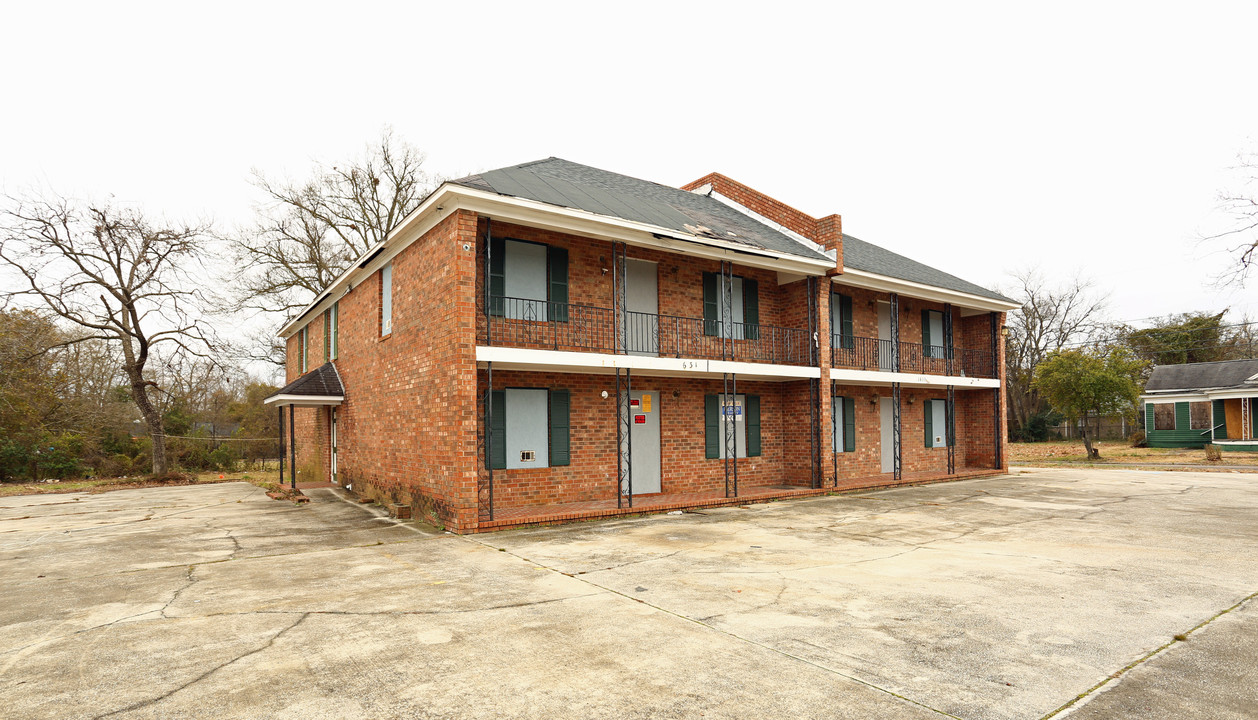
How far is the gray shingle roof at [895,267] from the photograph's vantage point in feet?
51.4

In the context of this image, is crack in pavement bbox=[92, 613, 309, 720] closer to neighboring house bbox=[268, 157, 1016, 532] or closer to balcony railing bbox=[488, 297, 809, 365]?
neighboring house bbox=[268, 157, 1016, 532]

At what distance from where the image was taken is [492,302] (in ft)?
34.4

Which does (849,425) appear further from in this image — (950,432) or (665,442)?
(665,442)

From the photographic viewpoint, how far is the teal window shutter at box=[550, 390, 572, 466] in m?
11.2

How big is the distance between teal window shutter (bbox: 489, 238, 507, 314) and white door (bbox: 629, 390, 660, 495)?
10.7ft

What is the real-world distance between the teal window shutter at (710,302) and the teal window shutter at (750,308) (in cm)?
96

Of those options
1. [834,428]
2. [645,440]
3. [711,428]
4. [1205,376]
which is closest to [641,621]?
[645,440]

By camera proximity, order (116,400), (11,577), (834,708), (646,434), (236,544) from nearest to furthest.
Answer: (834,708), (11,577), (236,544), (646,434), (116,400)

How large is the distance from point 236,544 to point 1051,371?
27.3 meters

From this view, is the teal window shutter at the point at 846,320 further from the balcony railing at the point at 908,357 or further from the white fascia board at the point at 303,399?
the white fascia board at the point at 303,399

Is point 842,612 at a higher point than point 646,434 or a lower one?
lower

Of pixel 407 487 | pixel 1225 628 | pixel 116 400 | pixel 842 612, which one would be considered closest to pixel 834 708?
pixel 842 612

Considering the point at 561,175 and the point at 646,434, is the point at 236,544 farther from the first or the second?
the point at 561,175

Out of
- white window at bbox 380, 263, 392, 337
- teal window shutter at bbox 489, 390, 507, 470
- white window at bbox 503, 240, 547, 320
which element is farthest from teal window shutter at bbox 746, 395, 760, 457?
white window at bbox 380, 263, 392, 337
